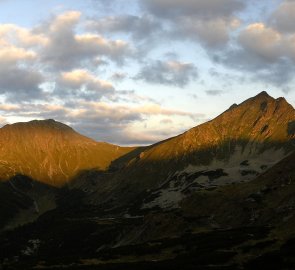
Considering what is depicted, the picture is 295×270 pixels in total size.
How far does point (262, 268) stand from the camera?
194 ft

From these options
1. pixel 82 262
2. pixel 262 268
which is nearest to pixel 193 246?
pixel 82 262

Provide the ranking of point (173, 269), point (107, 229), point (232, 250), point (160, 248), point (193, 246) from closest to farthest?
point (173, 269)
point (232, 250)
point (193, 246)
point (160, 248)
point (107, 229)

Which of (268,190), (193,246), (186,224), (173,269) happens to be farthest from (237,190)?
(173,269)

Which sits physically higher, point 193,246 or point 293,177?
point 293,177

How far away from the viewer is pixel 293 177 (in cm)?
13950

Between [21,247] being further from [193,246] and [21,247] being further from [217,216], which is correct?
[193,246]

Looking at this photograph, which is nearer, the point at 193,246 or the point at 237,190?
the point at 193,246

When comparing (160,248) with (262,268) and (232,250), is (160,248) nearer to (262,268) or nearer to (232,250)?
(232,250)

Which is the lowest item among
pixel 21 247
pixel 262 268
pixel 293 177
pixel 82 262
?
pixel 21 247

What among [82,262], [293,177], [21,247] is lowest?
[21,247]

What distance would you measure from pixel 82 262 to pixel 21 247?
11076 centimetres

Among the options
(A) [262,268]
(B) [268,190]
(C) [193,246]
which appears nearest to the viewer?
(A) [262,268]

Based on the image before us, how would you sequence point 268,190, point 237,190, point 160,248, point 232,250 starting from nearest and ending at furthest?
point 232,250 < point 160,248 < point 268,190 < point 237,190

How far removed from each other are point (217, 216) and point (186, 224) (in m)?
14.9
